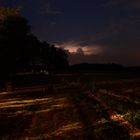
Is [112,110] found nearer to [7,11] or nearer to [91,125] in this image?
[91,125]

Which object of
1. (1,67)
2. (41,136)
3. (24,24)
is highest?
(24,24)

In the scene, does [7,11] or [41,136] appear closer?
[41,136]

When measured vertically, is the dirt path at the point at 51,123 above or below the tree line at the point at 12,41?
below

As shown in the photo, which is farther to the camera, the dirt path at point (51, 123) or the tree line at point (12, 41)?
the tree line at point (12, 41)

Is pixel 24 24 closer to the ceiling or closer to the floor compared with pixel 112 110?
closer to the ceiling

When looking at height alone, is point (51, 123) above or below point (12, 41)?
below

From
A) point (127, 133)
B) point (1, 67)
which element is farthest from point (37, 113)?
point (1, 67)

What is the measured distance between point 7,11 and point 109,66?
89756 millimetres

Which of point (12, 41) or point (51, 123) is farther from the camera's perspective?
point (12, 41)

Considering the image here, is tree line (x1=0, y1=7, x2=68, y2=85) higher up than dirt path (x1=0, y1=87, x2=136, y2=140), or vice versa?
tree line (x1=0, y1=7, x2=68, y2=85)

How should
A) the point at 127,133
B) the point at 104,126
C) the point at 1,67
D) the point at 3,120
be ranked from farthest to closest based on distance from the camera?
1. the point at 1,67
2. the point at 3,120
3. the point at 104,126
4. the point at 127,133

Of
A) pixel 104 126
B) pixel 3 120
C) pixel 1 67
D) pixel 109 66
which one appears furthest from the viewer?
pixel 109 66

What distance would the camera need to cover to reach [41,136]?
46.6ft

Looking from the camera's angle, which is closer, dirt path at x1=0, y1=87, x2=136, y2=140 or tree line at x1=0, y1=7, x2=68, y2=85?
dirt path at x1=0, y1=87, x2=136, y2=140
